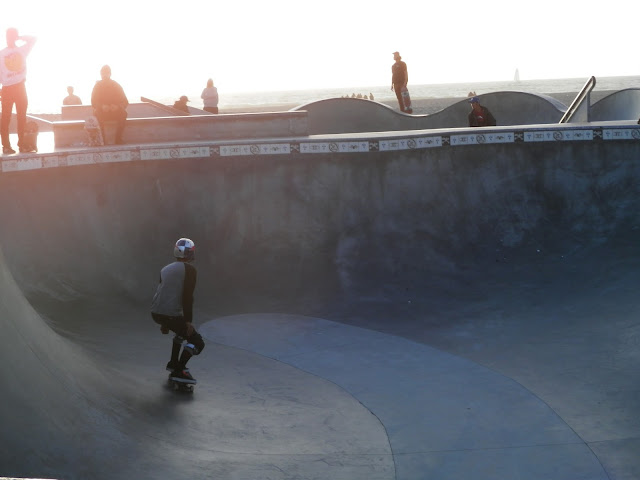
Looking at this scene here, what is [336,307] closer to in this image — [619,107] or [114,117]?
[114,117]

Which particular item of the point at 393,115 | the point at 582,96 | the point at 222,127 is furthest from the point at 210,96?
the point at 582,96

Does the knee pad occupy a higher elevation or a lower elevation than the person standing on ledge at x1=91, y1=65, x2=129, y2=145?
lower

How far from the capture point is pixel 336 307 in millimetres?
11672

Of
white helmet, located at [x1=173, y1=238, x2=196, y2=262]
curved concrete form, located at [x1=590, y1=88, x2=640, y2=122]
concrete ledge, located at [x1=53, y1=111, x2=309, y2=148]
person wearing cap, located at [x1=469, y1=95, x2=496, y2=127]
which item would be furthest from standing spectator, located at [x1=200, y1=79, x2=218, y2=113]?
white helmet, located at [x1=173, y1=238, x2=196, y2=262]

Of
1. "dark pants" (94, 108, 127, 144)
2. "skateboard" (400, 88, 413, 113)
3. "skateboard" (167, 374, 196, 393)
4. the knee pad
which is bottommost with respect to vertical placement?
"skateboard" (167, 374, 196, 393)

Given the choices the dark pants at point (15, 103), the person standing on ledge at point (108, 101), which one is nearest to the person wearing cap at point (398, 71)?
the person standing on ledge at point (108, 101)

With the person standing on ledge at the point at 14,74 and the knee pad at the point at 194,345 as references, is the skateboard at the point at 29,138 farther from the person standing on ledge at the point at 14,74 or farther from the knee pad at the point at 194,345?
the knee pad at the point at 194,345

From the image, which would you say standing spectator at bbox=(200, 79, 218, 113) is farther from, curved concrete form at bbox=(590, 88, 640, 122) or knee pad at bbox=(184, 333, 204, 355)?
knee pad at bbox=(184, 333, 204, 355)

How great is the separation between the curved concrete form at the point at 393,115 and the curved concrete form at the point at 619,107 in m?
1.14

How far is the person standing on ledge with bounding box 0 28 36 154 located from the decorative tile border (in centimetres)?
134

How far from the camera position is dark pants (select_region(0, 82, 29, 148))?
13.0 m

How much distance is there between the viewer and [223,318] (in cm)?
1145

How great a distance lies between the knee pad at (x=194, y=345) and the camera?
A: 313 inches

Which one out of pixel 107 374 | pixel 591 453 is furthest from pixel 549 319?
pixel 107 374
